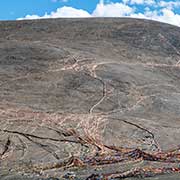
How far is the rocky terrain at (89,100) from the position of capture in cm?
1253

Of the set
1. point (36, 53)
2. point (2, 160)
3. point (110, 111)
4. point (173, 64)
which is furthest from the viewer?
Result: point (173, 64)

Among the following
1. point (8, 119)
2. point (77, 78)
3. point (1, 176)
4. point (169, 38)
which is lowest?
point (1, 176)

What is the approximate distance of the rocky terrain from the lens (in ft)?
41.1

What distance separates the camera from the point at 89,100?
1744 cm

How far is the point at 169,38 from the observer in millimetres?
26266

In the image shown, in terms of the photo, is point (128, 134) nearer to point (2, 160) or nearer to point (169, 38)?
point (2, 160)

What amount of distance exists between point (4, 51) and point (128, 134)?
879 centimetres

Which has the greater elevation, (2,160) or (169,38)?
(169,38)

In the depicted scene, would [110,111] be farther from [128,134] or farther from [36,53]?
[36,53]

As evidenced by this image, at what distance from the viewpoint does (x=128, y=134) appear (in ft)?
49.0

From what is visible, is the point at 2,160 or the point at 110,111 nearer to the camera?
the point at 2,160

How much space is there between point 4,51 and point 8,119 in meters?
7.37

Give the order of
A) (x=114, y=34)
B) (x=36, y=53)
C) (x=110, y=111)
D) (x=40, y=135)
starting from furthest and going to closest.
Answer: (x=114, y=34)
(x=36, y=53)
(x=110, y=111)
(x=40, y=135)

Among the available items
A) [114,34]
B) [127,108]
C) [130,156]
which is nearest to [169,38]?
[114,34]
